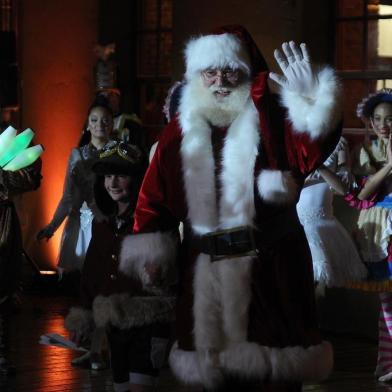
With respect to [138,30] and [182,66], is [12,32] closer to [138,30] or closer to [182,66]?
[138,30]

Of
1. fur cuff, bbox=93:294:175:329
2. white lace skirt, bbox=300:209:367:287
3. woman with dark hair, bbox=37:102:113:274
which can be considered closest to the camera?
fur cuff, bbox=93:294:175:329

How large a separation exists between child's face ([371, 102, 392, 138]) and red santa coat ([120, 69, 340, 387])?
237 cm

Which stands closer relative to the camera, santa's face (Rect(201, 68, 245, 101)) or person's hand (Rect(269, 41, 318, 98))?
person's hand (Rect(269, 41, 318, 98))

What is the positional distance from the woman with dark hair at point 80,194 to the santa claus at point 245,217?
356 cm

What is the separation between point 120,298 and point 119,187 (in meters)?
0.66

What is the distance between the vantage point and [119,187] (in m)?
7.08

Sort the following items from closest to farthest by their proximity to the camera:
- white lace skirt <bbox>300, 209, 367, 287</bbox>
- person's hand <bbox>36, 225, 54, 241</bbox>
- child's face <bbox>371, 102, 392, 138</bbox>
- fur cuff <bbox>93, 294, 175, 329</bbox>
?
fur cuff <bbox>93, 294, 175, 329</bbox>, child's face <bbox>371, 102, 392, 138</bbox>, white lace skirt <bbox>300, 209, 367, 287</bbox>, person's hand <bbox>36, 225, 54, 241</bbox>

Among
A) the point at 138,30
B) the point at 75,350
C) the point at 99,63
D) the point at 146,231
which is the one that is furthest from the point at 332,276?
the point at 138,30

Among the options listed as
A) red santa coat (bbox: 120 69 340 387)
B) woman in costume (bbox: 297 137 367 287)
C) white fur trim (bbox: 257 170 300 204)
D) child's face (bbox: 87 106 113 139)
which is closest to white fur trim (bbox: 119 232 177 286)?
red santa coat (bbox: 120 69 340 387)

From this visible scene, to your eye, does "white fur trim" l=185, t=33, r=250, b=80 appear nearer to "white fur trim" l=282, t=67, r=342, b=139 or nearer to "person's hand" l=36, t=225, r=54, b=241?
"white fur trim" l=282, t=67, r=342, b=139

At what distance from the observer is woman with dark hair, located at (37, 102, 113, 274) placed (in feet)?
31.1

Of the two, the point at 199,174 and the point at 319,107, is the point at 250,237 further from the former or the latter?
the point at 319,107

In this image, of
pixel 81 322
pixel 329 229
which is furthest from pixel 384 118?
pixel 81 322

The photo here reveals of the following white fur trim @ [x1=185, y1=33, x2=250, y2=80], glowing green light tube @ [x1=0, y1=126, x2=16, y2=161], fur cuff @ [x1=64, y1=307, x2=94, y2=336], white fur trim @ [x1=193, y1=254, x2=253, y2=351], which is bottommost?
fur cuff @ [x1=64, y1=307, x2=94, y2=336]
